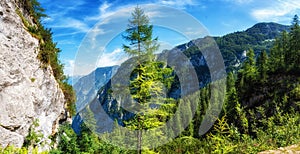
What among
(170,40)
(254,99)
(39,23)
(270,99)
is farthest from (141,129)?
(254,99)

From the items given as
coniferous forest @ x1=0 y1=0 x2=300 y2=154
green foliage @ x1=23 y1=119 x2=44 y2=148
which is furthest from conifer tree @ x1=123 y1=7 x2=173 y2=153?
green foliage @ x1=23 y1=119 x2=44 y2=148

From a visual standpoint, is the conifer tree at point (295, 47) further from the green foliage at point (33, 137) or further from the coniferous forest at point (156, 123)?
the green foliage at point (33, 137)

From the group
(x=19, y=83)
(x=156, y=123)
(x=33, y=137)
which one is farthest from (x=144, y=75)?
(x=33, y=137)

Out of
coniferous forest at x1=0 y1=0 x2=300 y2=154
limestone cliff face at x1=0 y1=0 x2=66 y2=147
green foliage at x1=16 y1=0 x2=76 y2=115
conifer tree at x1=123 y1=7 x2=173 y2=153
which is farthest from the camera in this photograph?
green foliage at x1=16 y1=0 x2=76 y2=115

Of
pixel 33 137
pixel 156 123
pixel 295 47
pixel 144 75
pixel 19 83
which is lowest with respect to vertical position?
pixel 33 137

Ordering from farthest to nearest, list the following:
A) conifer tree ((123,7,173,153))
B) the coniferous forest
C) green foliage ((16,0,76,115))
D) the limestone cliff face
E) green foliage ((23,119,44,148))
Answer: green foliage ((16,0,76,115)) < conifer tree ((123,7,173,153)) < green foliage ((23,119,44,148)) < the limestone cliff face < the coniferous forest

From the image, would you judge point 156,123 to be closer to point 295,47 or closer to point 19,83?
point 19,83

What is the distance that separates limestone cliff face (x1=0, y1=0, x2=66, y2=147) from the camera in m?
11.6

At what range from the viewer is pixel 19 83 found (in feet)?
41.5

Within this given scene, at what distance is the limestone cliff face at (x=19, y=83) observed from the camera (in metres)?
11.6

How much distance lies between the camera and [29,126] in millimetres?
13367

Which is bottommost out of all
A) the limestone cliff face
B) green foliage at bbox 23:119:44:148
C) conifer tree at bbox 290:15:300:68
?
green foliage at bbox 23:119:44:148

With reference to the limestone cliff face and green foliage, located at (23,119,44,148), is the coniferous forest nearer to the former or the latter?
green foliage, located at (23,119,44,148)

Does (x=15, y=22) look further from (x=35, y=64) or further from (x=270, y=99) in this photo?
(x=270, y=99)
